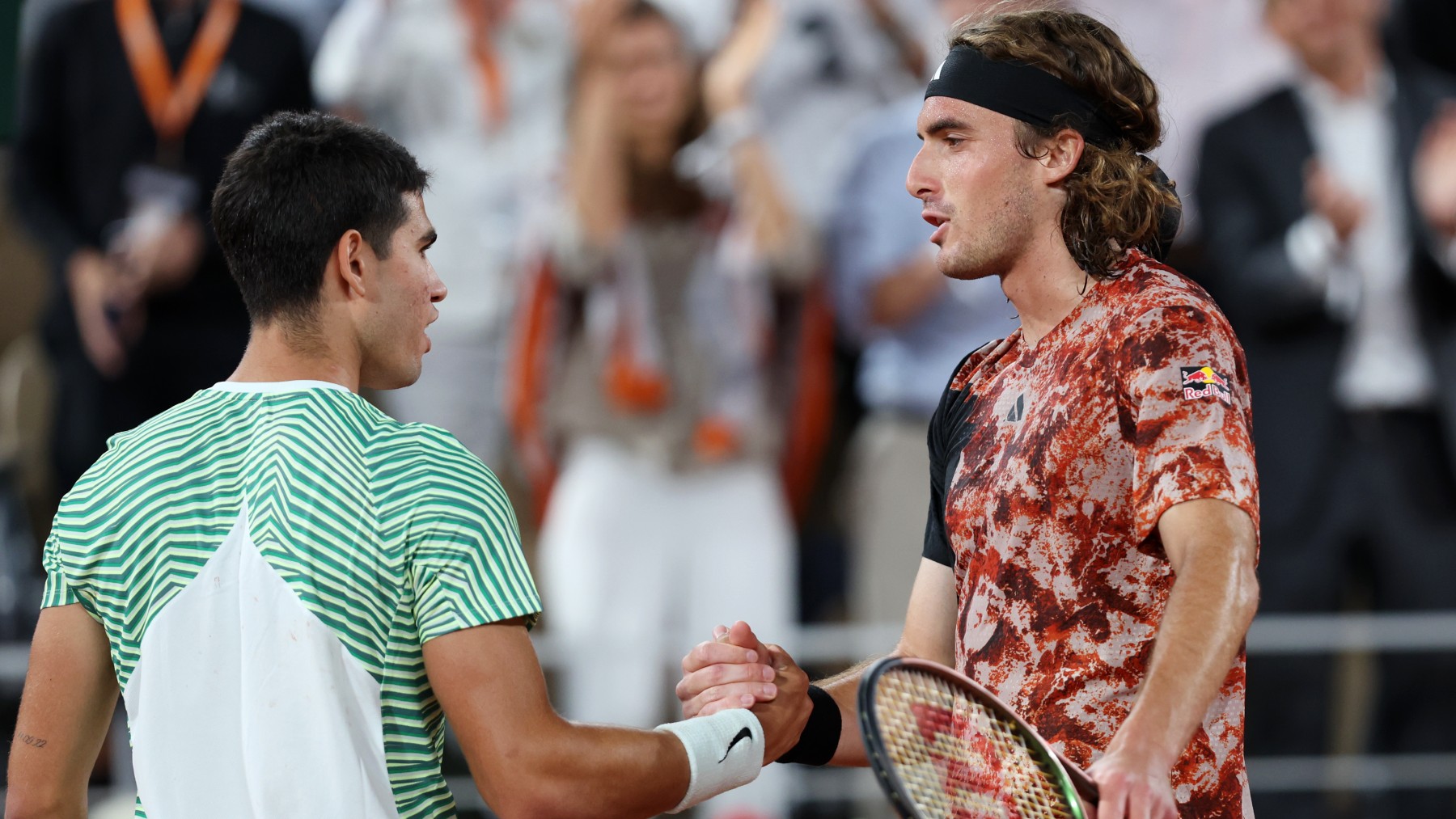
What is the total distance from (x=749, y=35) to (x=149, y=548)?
4.24 meters

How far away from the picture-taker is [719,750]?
2.57m

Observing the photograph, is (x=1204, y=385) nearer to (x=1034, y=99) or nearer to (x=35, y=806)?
(x=1034, y=99)

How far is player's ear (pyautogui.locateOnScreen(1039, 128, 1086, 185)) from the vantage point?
9.02 feet

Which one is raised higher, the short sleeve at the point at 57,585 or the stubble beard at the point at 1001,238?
the stubble beard at the point at 1001,238

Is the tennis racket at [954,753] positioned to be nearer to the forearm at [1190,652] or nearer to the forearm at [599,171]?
the forearm at [1190,652]

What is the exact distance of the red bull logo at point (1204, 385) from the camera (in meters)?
2.37

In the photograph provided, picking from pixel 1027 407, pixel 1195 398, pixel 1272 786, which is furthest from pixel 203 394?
pixel 1272 786

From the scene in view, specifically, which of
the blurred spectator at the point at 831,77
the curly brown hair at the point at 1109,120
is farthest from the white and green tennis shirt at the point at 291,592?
the blurred spectator at the point at 831,77

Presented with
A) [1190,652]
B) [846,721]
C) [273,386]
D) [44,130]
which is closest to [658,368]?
[44,130]

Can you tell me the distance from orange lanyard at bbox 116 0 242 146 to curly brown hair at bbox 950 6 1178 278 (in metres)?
4.21

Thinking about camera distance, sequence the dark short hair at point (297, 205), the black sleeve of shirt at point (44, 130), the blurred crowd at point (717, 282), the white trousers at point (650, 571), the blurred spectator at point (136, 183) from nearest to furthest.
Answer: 1. the dark short hair at point (297, 205)
2. the white trousers at point (650, 571)
3. the blurred crowd at point (717, 282)
4. the blurred spectator at point (136, 183)
5. the black sleeve of shirt at point (44, 130)

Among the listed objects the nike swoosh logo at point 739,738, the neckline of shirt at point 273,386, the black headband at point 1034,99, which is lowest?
the nike swoosh logo at point 739,738

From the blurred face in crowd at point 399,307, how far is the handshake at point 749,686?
0.74 metres

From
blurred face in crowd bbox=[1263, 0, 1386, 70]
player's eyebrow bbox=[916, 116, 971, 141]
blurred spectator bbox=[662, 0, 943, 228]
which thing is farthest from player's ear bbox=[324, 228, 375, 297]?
blurred face in crowd bbox=[1263, 0, 1386, 70]
